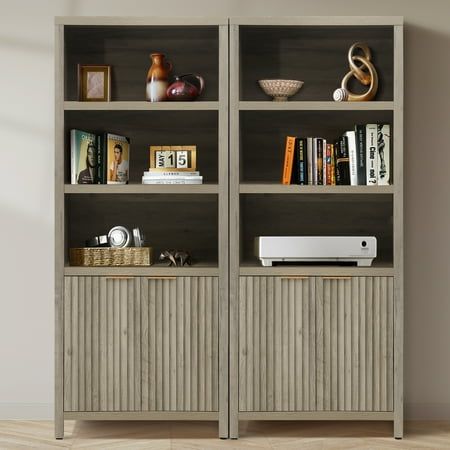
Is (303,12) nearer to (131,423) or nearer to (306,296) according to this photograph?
(306,296)

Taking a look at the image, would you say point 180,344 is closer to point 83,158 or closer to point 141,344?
point 141,344

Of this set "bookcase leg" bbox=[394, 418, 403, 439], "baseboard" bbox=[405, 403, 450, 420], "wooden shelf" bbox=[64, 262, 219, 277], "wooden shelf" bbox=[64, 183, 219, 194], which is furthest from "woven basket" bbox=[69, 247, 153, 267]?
"baseboard" bbox=[405, 403, 450, 420]

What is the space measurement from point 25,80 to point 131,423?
5.49 feet

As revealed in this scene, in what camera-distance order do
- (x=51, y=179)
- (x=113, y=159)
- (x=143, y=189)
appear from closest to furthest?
1. (x=143, y=189)
2. (x=113, y=159)
3. (x=51, y=179)

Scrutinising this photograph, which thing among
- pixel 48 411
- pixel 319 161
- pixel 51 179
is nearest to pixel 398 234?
pixel 319 161

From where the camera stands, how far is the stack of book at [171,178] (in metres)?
3.41

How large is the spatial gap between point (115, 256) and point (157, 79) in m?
0.79

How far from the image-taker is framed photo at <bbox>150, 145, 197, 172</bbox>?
3.51m

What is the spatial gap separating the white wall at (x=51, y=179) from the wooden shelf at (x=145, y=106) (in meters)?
0.45

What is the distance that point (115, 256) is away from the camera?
347 centimetres

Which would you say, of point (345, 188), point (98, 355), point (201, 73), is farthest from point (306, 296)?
point (201, 73)

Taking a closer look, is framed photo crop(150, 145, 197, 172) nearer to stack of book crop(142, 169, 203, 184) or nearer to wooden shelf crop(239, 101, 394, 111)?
stack of book crop(142, 169, 203, 184)

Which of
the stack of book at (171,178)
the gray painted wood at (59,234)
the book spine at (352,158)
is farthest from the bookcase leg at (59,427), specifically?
the book spine at (352,158)

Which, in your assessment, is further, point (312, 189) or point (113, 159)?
point (113, 159)
